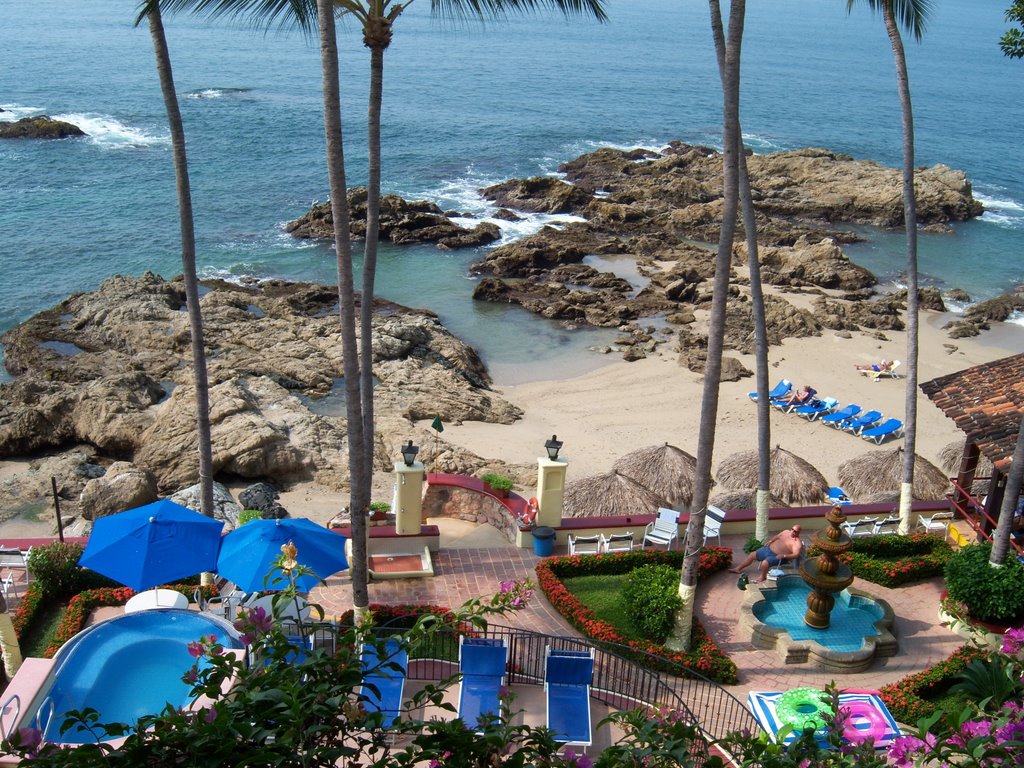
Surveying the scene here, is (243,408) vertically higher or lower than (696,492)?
lower

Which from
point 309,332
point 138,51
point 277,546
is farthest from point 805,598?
point 138,51

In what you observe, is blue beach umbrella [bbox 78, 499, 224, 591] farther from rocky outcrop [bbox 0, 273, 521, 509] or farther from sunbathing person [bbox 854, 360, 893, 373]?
sunbathing person [bbox 854, 360, 893, 373]

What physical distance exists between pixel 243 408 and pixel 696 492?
14.8 m

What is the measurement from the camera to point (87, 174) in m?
58.7

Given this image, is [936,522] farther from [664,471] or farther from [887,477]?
[664,471]

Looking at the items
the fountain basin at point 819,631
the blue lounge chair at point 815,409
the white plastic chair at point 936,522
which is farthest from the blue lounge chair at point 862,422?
the fountain basin at point 819,631

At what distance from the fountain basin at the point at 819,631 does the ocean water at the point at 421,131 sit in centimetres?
1007

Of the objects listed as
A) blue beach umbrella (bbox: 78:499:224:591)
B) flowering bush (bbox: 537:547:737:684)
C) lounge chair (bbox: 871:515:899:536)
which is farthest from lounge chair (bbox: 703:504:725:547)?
blue beach umbrella (bbox: 78:499:224:591)

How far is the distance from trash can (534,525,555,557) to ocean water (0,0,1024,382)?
8340mm

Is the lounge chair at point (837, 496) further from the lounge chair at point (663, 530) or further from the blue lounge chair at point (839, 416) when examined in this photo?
the blue lounge chair at point (839, 416)

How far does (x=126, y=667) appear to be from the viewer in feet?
38.3

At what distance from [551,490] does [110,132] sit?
62663 mm

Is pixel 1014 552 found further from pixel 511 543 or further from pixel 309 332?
pixel 309 332

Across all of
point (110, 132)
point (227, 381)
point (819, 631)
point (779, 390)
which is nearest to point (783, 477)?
point (819, 631)
